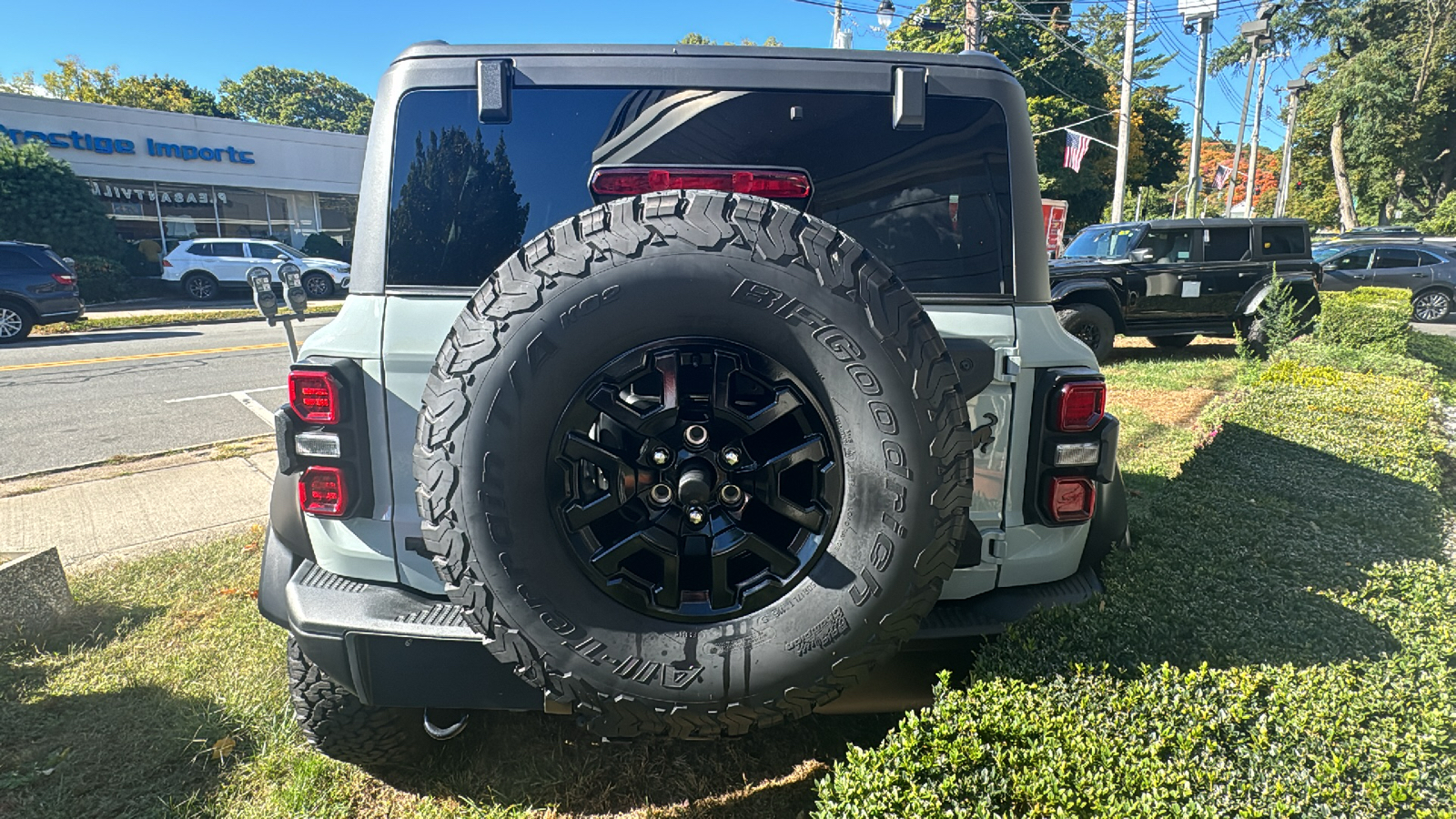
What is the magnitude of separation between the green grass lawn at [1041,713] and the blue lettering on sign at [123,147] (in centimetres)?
2425

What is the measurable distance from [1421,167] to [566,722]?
5350 cm

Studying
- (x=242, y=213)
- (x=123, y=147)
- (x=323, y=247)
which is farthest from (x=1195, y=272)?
(x=123, y=147)

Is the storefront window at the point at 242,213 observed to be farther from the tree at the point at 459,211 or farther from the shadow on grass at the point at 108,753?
the tree at the point at 459,211

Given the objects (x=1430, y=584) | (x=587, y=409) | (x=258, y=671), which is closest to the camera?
(x=587, y=409)

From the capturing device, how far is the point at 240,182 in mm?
24203

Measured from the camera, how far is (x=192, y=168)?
76.1 ft

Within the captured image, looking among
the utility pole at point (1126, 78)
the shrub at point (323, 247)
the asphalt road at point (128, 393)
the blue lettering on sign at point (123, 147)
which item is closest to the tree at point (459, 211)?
the asphalt road at point (128, 393)

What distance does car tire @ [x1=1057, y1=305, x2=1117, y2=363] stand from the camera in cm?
936

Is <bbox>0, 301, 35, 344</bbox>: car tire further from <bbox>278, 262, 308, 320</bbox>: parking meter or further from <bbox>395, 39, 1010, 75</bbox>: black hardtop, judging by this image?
<bbox>395, 39, 1010, 75</bbox>: black hardtop

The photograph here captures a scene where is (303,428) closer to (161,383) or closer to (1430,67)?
(161,383)

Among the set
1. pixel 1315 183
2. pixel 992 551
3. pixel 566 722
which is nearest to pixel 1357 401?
pixel 992 551

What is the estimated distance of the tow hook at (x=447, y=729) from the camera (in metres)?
2.29

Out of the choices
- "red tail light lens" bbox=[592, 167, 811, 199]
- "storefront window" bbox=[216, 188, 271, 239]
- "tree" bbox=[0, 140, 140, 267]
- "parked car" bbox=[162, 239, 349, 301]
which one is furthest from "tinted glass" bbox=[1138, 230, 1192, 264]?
"storefront window" bbox=[216, 188, 271, 239]

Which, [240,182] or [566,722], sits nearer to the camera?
[566,722]
